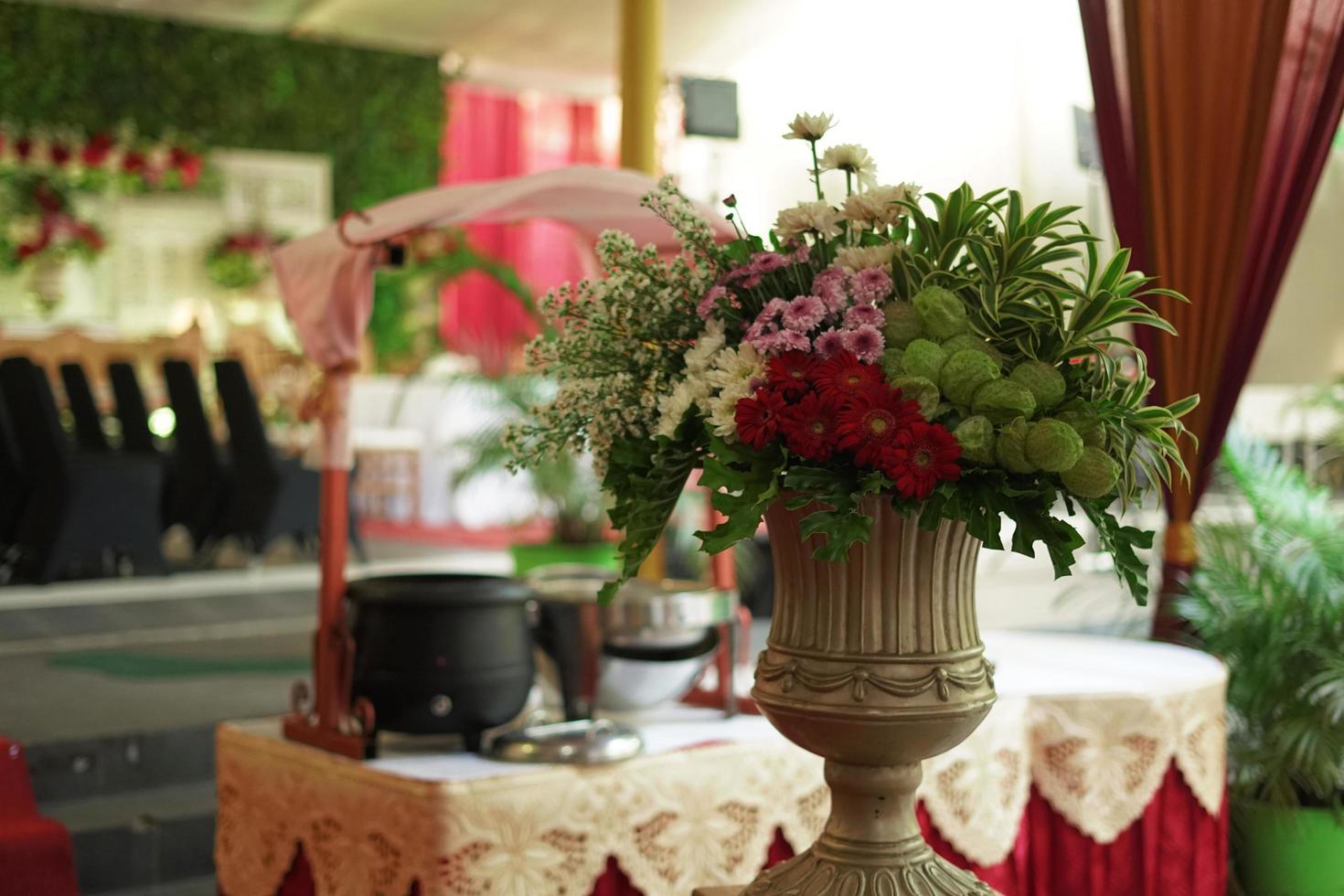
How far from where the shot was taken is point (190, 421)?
6.71m

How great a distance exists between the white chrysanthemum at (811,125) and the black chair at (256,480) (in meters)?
5.40

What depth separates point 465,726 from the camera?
8.04 feet

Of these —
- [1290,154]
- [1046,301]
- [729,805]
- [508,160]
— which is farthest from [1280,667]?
[508,160]

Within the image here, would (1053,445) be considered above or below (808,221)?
below

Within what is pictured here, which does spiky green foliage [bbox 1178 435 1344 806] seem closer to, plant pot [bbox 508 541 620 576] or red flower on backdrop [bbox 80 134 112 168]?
plant pot [bbox 508 541 620 576]

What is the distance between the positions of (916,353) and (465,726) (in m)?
1.34

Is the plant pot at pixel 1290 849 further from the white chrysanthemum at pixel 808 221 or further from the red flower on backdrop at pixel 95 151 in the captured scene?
the red flower on backdrop at pixel 95 151

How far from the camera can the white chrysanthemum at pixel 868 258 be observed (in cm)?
139

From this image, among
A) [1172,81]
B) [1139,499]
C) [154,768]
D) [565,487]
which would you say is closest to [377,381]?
[565,487]

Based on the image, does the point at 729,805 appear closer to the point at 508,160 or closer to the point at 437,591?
the point at 437,591

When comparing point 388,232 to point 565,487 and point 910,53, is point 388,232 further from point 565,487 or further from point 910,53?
point 565,487

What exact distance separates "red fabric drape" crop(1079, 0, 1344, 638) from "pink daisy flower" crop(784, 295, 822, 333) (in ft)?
6.85

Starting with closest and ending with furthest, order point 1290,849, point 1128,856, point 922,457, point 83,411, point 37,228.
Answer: point 922,457, point 1128,856, point 1290,849, point 83,411, point 37,228

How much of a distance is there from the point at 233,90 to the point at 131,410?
5284 mm
